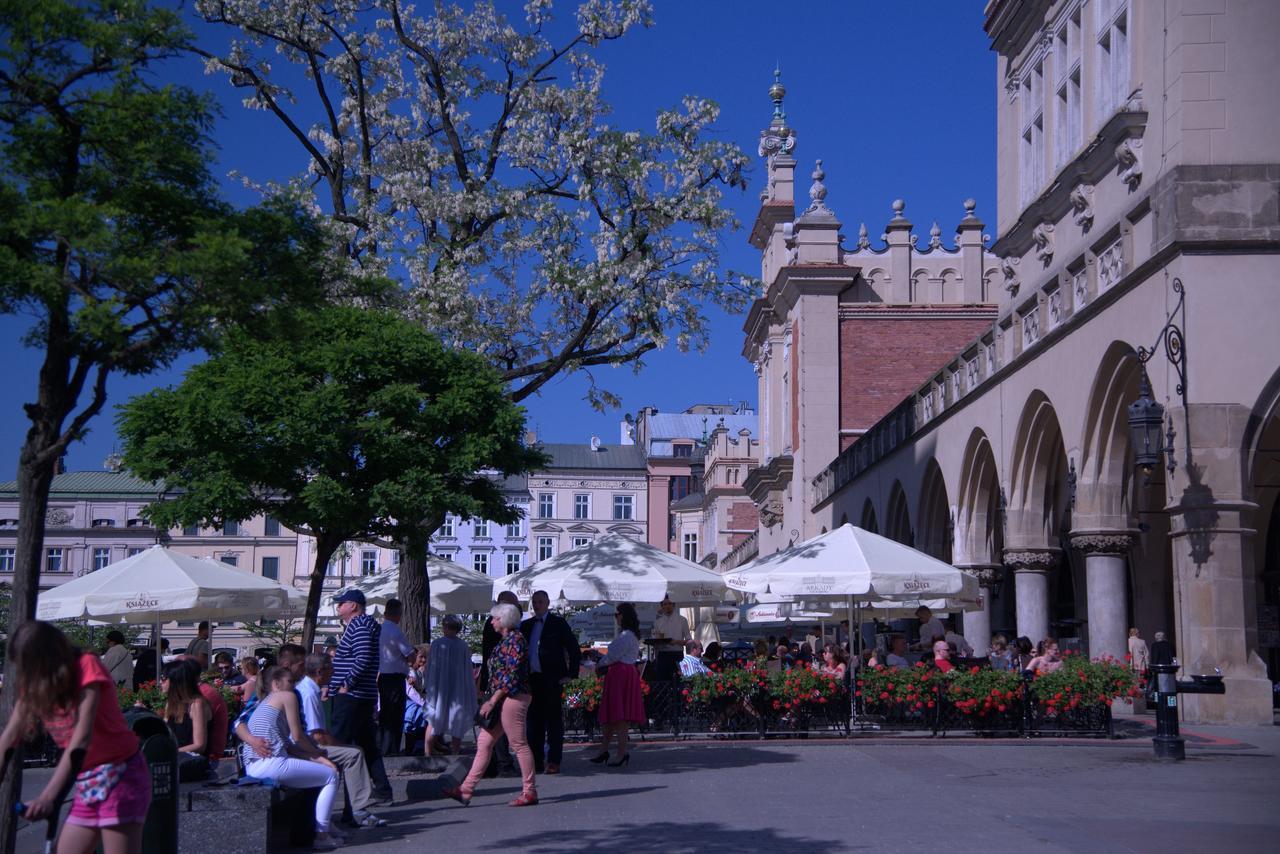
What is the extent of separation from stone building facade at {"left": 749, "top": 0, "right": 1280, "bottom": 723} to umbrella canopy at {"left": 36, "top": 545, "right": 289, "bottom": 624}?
1217cm

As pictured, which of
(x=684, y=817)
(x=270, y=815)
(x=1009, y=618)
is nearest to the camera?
(x=270, y=815)

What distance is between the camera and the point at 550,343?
72.3 feet

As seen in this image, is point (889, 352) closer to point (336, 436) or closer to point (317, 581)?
point (317, 581)

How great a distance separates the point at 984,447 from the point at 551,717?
1584 cm

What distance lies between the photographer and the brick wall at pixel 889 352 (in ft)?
147

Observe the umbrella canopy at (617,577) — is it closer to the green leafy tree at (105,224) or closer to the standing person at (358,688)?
the standing person at (358,688)

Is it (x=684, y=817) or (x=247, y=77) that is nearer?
(x=684, y=817)

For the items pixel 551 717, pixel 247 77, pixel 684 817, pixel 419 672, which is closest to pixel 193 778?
pixel 684 817

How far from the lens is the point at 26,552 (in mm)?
7680

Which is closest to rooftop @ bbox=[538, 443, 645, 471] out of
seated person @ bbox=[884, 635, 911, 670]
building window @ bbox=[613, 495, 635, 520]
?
building window @ bbox=[613, 495, 635, 520]

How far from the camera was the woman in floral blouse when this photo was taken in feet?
38.7

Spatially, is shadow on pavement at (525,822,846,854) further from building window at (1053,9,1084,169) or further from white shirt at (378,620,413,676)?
building window at (1053,9,1084,169)

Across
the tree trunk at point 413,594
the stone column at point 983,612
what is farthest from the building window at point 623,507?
the tree trunk at point 413,594

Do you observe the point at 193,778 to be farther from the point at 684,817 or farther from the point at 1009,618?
the point at 1009,618
